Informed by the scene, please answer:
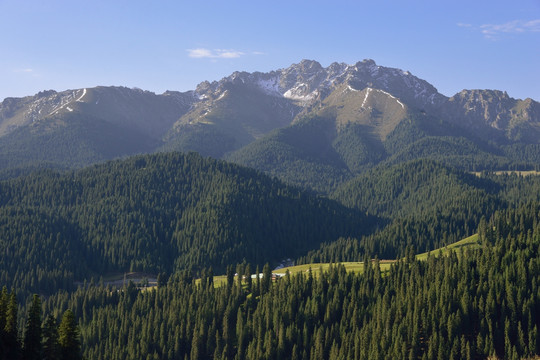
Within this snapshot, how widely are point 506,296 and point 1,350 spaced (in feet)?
422

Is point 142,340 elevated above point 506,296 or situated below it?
below

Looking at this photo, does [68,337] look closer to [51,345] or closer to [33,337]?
[51,345]

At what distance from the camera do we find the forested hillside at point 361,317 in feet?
486

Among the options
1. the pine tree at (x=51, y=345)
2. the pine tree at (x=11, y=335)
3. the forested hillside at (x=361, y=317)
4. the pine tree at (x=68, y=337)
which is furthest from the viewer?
the forested hillside at (x=361, y=317)

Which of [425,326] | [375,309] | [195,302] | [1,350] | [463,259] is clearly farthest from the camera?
[195,302]

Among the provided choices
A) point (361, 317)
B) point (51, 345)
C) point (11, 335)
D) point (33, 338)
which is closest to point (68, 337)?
point (51, 345)

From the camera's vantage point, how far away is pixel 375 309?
16750cm

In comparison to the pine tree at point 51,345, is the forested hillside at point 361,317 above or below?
below

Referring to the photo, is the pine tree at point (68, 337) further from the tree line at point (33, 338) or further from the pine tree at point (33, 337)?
the pine tree at point (33, 337)

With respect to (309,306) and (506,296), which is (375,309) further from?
(506,296)

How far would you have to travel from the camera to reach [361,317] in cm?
16775

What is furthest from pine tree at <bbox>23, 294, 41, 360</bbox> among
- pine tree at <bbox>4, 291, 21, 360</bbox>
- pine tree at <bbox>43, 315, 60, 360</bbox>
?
pine tree at <bbox>43, 315, 60, 360</bbox>

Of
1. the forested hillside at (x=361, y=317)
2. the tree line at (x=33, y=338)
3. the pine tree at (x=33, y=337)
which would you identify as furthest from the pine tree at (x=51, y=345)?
the forested hillside at (x=361, y=317)

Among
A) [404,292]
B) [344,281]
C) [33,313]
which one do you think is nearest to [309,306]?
[344,281]
